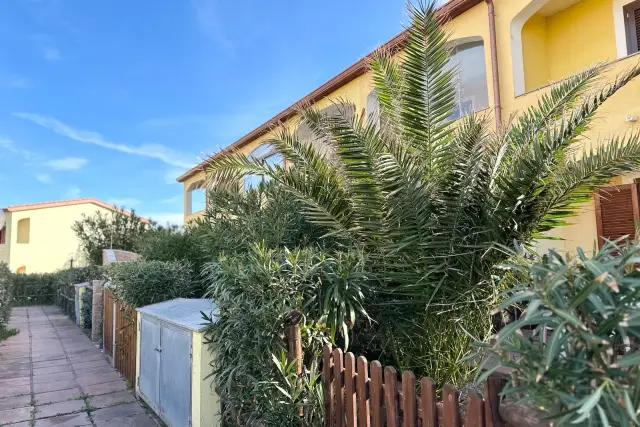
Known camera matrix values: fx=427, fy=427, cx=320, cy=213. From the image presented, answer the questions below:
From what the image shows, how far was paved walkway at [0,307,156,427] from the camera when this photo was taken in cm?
566

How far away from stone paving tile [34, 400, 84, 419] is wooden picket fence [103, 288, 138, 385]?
85 centimetres

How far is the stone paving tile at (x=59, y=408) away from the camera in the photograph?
5855 millimetres

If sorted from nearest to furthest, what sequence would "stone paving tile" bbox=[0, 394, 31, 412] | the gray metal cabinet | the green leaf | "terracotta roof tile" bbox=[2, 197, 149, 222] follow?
1. the green leaf
2. the gray metal cabinet
3. "stone paving tile" bbox=[0, 394, 31, 412]
4. "terracotta roof tile" bbox=[2, 197, 149, 222]

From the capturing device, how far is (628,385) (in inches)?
53.6

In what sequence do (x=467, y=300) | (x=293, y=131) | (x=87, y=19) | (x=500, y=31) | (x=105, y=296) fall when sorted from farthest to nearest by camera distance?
(x=87, y=19)
(x=105, y=296)
(x=500, y=31)
(x=293, y=131)
(x=467, y=300)

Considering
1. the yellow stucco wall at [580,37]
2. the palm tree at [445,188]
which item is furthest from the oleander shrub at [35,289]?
the yellow stucco wall at [580,37]

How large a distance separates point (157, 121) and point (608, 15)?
19643 mm

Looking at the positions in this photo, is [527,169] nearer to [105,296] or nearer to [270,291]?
[270,291]

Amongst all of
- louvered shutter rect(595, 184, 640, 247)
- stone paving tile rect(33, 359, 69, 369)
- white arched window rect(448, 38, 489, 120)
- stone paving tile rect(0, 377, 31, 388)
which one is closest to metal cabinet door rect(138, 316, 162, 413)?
stone paving tile rect(0, 377, 31, 388)

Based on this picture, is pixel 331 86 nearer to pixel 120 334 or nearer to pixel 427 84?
pixel 120 334

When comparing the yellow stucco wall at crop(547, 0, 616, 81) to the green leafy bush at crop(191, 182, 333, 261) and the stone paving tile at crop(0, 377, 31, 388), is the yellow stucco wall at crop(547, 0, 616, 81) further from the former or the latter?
the stone paving tile at crop(0, 377, 31, 388)

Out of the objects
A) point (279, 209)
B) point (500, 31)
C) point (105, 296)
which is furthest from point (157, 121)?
point (279, 209)

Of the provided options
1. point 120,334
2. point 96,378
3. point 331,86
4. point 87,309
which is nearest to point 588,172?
point 120,334

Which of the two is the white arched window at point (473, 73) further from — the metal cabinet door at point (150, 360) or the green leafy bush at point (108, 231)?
the green leafy bush at point (108, 231)
